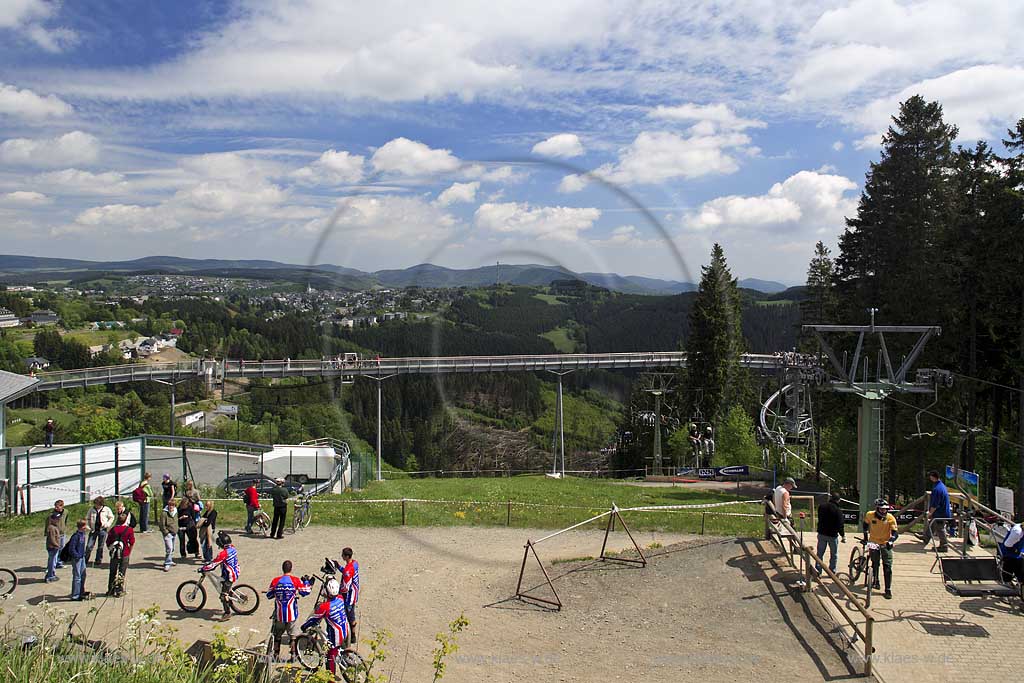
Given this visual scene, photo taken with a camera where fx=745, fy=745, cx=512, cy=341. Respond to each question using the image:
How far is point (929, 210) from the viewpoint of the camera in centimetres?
3597

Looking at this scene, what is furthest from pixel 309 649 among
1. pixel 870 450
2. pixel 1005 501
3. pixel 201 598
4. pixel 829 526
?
pixel 870 450

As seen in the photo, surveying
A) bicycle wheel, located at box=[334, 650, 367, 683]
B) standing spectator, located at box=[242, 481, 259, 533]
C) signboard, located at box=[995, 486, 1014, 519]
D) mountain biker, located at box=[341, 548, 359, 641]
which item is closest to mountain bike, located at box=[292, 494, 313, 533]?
standing spectator, located at box=[242, 481, 259, 533]

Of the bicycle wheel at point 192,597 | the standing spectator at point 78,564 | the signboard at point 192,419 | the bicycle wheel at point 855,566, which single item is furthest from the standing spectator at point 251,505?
the signboard at point 192,419

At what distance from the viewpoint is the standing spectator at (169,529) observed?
1426 centimetres

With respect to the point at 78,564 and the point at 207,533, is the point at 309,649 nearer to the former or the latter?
the point at 78,564

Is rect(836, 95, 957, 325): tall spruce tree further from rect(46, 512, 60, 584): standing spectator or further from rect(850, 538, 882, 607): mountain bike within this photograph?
rect(46, 512, 60, 584): standing spectator

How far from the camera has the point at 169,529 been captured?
14.4 m

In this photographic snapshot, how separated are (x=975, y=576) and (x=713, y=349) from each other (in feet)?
145

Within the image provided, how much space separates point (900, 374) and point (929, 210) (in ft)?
65.4

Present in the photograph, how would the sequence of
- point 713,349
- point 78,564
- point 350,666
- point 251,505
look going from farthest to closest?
1. point 713,349
2. point 251,505
3. point 78,564
4. point 350,666

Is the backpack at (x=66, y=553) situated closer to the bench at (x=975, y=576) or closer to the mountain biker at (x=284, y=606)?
the mountain biker at (x=284, y=606)

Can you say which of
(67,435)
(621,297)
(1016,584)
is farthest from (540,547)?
(67,435)

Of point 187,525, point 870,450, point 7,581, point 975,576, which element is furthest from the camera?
point 870,450

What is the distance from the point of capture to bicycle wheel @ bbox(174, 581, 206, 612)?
11938 mm
